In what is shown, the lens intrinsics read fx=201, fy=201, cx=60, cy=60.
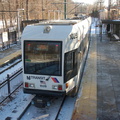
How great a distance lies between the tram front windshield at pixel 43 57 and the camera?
7406mm

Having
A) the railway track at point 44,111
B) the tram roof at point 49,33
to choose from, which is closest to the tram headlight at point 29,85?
the railway track at point 44,111

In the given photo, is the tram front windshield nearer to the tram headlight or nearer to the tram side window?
the tram side window

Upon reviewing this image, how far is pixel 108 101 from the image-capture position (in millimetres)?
8070

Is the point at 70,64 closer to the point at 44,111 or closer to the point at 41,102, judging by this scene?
the point at 41,102

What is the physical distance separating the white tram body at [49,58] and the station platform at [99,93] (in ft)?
3.34

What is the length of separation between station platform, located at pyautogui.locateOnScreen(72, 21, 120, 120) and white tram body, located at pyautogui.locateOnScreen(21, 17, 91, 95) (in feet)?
3.34

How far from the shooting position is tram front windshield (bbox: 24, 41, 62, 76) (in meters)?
7.41

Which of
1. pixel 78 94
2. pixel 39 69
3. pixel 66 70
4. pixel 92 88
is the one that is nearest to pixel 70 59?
pixel 66 70

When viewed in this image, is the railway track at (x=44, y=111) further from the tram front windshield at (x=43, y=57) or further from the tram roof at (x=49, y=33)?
the tram roof at (x=49, y=33)

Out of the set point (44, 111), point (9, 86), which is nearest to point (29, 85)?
point (44, 111)

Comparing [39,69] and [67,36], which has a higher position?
[67,36]

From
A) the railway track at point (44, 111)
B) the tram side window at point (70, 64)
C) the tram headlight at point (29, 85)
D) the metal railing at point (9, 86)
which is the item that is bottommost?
the railway track at point (44, 111)

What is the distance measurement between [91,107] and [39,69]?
2.42 m

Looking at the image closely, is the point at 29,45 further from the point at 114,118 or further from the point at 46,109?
the point at 114,118
